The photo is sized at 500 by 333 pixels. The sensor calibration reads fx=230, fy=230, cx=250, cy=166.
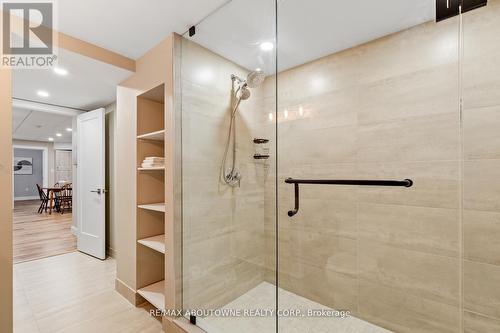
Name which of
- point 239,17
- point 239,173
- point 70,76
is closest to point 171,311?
point 239,173

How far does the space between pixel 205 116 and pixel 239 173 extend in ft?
1.85

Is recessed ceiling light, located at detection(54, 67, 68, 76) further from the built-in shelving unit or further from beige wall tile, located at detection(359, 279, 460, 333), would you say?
beige wall tile, located at detection(359, 279, 460, 333)

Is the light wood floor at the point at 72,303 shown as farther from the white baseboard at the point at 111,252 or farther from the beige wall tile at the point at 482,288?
the beige wall tile at the point at 482,288

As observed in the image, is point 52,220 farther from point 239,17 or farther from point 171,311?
point 239,17

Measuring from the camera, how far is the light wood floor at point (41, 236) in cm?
353

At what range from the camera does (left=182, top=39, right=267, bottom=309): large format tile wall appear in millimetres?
1927

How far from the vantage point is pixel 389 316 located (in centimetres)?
180

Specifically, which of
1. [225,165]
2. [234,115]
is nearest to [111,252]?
[225,165]

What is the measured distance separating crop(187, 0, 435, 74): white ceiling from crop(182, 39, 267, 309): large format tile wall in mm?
151

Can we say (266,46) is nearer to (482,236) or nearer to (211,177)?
(211,177)

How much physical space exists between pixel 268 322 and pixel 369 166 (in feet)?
4.88

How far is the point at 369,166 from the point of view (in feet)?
6.19

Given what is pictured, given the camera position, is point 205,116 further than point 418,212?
Yes

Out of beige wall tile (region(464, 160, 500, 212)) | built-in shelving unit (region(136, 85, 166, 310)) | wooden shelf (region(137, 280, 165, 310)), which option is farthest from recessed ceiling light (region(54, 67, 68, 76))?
beige wall tile (region(464, 160, 500, 212))
